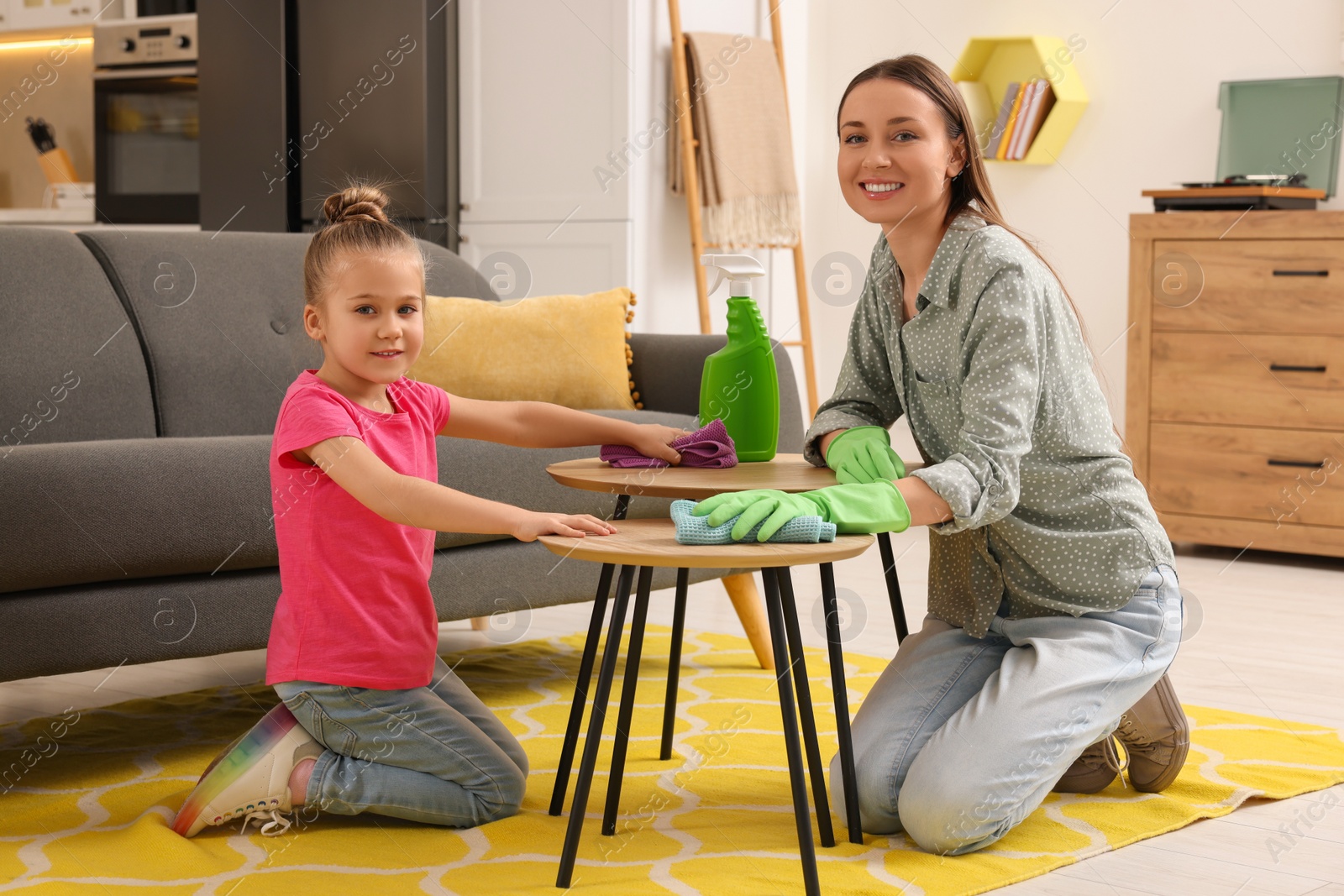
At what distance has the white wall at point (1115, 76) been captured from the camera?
157 inches

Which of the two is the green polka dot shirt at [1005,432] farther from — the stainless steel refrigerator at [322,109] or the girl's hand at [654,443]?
the stainless steel refrigerator at [322,109]

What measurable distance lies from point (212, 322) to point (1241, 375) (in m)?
2.62

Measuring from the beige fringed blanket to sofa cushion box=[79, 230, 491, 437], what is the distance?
1.80 meters

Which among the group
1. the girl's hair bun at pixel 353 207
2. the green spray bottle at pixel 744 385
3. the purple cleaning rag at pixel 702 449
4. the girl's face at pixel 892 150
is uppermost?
the girl's face at pixel 892 150

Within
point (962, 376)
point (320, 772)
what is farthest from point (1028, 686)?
point (320, 772)

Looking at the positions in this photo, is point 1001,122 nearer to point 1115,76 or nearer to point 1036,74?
point 1036,74

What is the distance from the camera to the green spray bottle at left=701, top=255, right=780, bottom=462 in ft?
5.90

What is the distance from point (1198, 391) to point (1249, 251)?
39cm

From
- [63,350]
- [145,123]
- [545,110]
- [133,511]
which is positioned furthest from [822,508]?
[145,123]

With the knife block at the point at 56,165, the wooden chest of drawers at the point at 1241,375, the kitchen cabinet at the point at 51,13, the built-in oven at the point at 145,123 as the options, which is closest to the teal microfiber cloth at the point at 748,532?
the wooden chest of drawers at the point at 1241,375

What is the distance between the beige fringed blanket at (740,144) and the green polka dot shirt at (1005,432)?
2478mm

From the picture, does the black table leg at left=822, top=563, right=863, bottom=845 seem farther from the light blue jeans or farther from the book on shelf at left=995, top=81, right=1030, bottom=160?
the book on shelf at left=995, top=81, right=1030, bottom=160

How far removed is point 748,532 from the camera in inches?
52.2

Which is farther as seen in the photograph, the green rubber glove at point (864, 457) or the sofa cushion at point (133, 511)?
the sofa cushion at point (133, 511)
